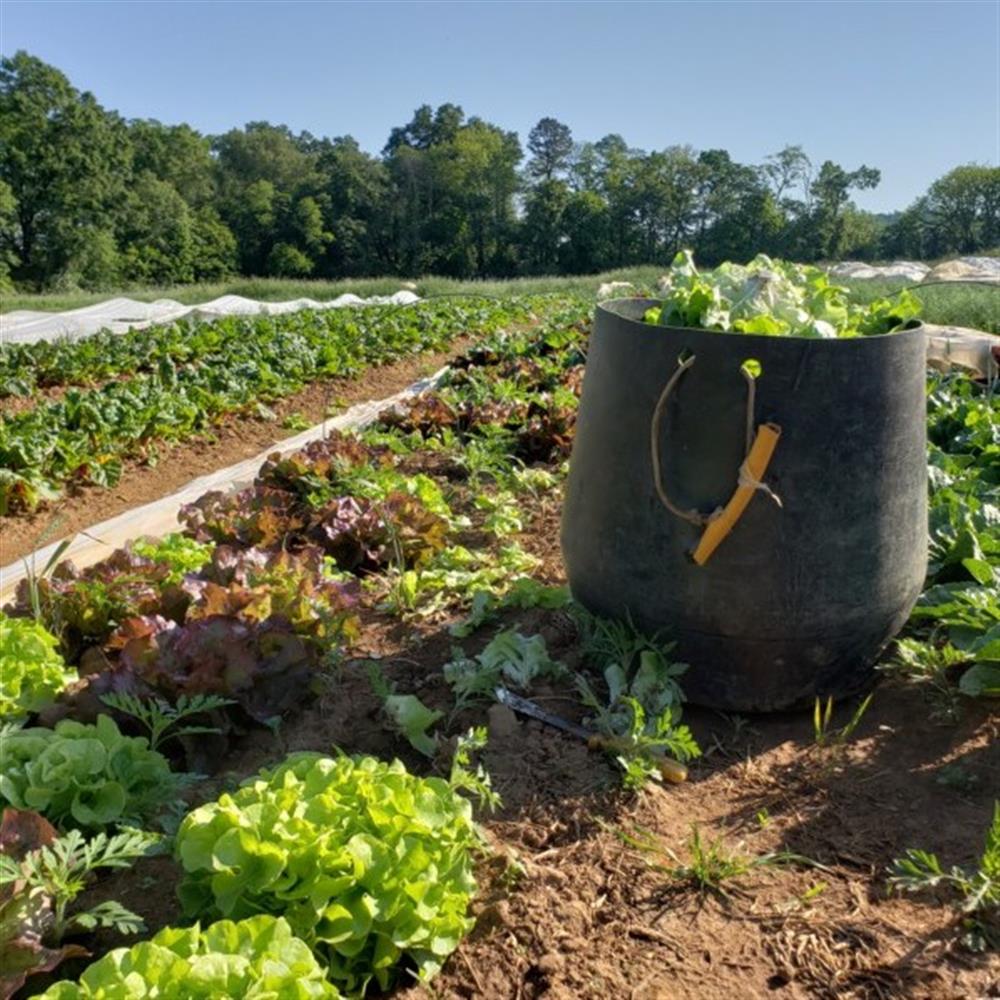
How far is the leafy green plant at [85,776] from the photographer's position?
2184mm

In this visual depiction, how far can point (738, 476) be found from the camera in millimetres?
2486

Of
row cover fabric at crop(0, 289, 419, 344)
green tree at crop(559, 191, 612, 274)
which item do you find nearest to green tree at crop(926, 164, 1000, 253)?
green tree at crop(559, 191, 612, 274)

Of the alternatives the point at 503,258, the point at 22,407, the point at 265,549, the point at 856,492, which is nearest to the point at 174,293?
the point at 22,407

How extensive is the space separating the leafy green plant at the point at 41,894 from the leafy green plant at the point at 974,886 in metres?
1.62

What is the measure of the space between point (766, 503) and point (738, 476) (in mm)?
119

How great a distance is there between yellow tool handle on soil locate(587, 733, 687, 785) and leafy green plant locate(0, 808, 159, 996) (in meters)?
1.13

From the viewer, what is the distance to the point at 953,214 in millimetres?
62625

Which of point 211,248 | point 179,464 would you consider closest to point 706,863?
point 179,464

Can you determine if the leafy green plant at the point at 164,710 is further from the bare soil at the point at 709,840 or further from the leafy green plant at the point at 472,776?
the leafy green plant at the point at 472,776

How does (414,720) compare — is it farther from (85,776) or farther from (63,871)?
(63,871)

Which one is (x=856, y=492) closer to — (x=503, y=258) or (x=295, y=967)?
(x=295, y=967)

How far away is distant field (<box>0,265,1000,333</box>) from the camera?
637 inches

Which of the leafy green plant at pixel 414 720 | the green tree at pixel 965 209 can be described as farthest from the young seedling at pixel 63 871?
the green tree at pixel 965 209

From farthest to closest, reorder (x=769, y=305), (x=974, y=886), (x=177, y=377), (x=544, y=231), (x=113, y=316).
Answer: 1. (x=544, y=231)
2. (x=113, y=316)
3. (x=177, y=377)
4. (x=769, y=305)
5. (x=974, y=886)
